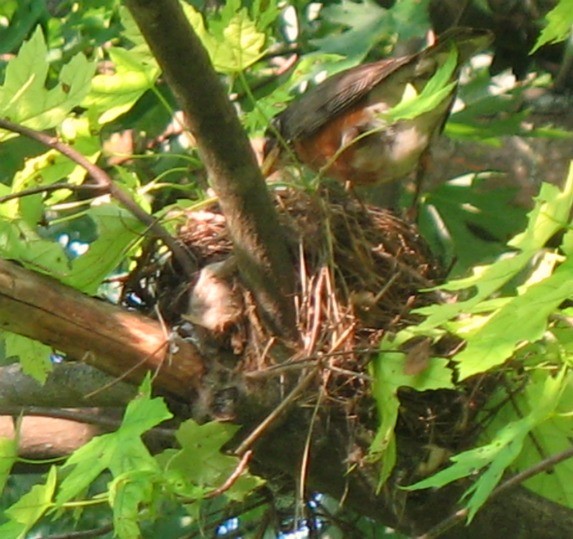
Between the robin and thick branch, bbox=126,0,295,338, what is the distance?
65 centimetres

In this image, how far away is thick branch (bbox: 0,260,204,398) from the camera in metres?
2.02

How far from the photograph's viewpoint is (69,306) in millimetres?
2059

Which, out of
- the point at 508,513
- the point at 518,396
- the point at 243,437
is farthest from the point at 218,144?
the point at 508,513

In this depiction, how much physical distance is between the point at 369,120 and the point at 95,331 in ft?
3.76

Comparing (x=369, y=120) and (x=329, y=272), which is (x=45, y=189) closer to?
(x=329, y=272)

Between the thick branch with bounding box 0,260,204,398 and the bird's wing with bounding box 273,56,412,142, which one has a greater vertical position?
the thick branch with bounding box 0,260,204,398

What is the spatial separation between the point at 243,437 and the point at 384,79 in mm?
1093

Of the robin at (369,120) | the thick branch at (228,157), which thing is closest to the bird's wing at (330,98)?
the robin at (369,120)

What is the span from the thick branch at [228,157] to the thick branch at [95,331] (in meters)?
0.18

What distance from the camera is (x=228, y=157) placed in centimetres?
203

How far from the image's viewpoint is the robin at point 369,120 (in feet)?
9.17

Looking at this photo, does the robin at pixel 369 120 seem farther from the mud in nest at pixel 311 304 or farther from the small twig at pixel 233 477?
the small twig at pixel 233 477

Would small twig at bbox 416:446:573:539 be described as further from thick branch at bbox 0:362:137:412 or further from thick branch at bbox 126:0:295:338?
thick branch at bbox 0:362:137:412

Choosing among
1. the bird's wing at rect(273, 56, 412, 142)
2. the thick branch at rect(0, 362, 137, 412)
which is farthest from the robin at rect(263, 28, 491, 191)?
the thick branch at rect(0, 362, 137, 412)
